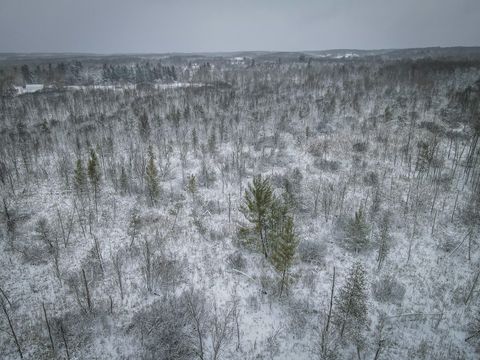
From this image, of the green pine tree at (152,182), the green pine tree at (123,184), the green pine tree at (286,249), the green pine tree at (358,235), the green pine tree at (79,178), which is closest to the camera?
the green pine tree at (286,249)

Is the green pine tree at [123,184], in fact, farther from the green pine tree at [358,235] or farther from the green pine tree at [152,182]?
the green pine tree at [358,235]

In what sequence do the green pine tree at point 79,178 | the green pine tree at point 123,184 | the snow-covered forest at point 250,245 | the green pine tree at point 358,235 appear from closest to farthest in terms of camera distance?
the snow-covered forest at point 250,245, the green pine tree at point 358,235, the green pine tree at point 79,178, the green pine tree at point 123,184

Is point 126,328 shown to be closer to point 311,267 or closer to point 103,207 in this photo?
point 311,267

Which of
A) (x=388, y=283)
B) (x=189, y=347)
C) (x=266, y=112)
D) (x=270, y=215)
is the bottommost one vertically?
(x=189, y=347)

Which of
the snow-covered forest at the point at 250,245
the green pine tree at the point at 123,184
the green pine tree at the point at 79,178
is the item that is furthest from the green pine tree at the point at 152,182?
the green pine tree at the point at 79,178

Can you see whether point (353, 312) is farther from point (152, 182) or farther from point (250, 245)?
point (152, 182)

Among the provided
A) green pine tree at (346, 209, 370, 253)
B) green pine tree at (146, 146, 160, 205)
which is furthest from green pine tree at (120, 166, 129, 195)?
green pine tree at (346, 209, 370, 253)

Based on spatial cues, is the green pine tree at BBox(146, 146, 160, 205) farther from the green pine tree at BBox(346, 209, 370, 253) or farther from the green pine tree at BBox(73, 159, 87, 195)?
the green pine tree at BBox(346, 209, 370, 253)

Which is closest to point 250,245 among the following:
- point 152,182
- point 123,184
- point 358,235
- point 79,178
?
point 358,235

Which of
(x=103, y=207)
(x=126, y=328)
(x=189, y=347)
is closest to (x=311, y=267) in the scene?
(x=189, y=347)
